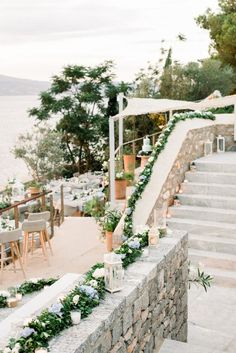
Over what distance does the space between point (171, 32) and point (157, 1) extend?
17.6 ft

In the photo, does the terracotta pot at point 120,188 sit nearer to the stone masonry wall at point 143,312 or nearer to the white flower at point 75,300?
the stone masonry wall at point 143,312

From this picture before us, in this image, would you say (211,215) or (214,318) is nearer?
(214,318)

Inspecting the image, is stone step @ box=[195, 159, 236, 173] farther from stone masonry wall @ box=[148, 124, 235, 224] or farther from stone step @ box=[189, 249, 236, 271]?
stone step @ box=[189, 249, 236, 271]

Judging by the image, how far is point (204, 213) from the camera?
8406 millimetres

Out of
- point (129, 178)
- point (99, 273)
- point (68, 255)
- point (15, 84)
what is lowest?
point (68, 255)

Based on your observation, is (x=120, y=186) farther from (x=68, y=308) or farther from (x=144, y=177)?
(x=68, y=308)

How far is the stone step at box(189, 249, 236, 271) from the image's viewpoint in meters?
7.38

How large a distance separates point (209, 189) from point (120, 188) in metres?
1.99

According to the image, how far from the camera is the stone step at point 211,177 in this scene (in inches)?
353

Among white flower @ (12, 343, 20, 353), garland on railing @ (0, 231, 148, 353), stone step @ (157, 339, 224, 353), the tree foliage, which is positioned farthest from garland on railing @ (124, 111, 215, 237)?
the tree foliage

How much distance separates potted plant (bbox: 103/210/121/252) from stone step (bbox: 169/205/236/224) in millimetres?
970

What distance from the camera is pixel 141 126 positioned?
2202 cm

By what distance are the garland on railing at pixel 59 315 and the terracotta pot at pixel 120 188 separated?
5909mm

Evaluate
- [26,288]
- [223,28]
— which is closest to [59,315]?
[26,288]
